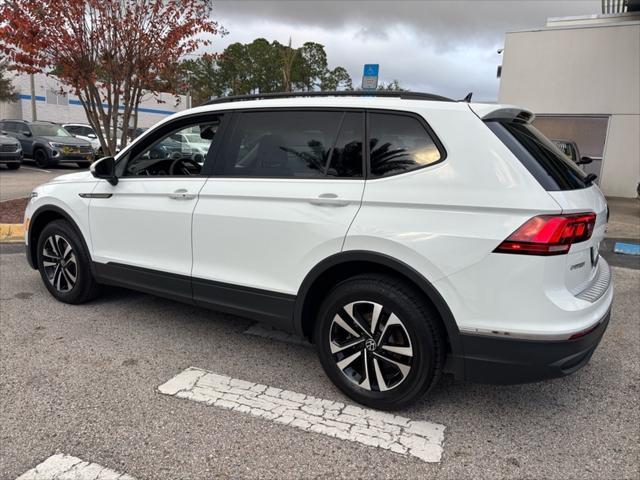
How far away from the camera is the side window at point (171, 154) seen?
3.75 meters

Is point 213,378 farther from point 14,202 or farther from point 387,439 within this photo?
point 14,202

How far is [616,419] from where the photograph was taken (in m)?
2.89

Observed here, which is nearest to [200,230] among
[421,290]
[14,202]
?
[421,290]

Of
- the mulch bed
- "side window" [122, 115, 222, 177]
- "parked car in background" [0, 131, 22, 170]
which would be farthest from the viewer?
"parked car in background" [0, 131, 22, 170]

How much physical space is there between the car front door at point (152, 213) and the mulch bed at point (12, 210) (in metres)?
4.73

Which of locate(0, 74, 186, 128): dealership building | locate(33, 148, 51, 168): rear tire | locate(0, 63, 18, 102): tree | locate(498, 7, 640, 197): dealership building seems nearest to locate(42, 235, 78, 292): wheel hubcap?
locate(33, 148, 51, 168): rear tire

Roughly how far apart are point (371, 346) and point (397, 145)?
118cm

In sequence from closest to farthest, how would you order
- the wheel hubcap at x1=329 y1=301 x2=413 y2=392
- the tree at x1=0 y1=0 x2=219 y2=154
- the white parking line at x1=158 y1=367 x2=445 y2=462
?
the white parking line at x1=158 y1=367 x2=445 y2=462
the wheel hubcap at x1=329 y1=301 x2=413 y2=392
the tree at x1=0 y1=0 x2=219 y2=154

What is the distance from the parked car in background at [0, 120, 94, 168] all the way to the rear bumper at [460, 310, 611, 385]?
16.6m

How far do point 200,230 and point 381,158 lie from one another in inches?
55.3

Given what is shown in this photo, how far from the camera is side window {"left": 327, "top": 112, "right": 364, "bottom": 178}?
2.95m

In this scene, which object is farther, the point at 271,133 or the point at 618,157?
the point at 618,157

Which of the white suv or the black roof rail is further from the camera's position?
the black roof rail

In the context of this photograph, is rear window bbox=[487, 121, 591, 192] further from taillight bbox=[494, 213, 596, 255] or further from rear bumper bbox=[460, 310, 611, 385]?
rear bumper bbox=[460, 310, 611, 385]
